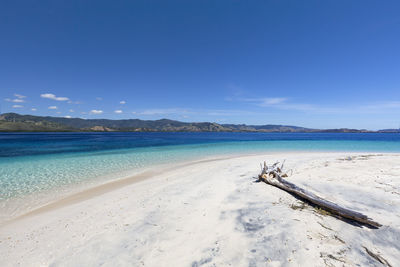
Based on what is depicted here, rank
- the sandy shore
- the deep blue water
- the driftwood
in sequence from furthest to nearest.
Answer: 1. the deep blue water
2. the driftwood
3. the sandy shore

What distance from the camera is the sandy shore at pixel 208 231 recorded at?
13.0ft

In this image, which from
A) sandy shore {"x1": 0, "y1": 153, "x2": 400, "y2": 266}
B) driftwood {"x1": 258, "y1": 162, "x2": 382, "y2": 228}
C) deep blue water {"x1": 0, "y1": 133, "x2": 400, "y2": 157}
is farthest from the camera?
deep blue water {"x1": 0, "y1": 133, "x2": 400, "y2": 157}

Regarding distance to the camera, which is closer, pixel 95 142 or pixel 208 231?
pixel 208 231

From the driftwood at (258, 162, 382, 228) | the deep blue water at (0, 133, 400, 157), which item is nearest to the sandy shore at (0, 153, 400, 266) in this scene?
the driftwood at (258, 162, 382, 228)

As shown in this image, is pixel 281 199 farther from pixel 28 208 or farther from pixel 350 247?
pixel 28 208

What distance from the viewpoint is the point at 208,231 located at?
5.08m

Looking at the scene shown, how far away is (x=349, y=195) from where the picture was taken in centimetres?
712

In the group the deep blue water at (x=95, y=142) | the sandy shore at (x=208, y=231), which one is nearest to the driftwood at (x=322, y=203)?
the sandy shore at (x=208, y=231)

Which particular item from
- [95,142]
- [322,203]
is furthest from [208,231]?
[95,142]

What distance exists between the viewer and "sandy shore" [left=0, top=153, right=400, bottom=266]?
3.96 meters

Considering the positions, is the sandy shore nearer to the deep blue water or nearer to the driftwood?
the driftwood

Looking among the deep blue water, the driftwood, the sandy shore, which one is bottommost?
the deep blue water

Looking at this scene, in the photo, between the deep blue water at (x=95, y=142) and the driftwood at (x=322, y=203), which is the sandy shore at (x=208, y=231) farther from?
the deep blue water at (x=95, y=142)

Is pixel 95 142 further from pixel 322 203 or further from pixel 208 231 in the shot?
pixel 322 203
